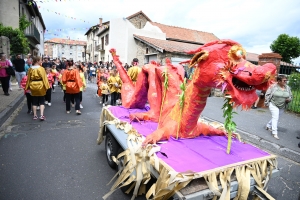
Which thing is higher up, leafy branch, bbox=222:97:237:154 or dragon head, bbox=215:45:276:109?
dragon head, bbox=215:45:276:109

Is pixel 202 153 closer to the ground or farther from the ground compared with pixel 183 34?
closer to the ground

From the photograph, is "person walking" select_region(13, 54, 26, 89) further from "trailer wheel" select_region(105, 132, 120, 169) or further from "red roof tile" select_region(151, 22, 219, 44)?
"red roof tile" select_region(151, 22, 219, 44)

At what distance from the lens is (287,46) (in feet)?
101

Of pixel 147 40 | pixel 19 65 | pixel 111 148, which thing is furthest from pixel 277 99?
pixel 147 40

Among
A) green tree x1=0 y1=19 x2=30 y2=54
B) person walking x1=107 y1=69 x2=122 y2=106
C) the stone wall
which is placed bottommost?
person walking x1=107 y1=69 x2=122 y2=106

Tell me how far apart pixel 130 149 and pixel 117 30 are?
19106 millimetres

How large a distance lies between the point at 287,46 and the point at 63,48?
173 feet

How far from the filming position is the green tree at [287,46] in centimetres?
3034

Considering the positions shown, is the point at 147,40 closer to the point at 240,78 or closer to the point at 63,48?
the point at 240,78

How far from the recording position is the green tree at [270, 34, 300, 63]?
3034cm

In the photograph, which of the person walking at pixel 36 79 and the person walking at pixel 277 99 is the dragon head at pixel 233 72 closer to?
the person walking at pixel 277 99

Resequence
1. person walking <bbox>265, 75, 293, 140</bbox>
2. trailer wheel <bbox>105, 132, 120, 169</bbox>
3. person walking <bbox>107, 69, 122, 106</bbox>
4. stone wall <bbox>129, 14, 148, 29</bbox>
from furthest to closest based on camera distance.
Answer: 1. stone wall <bbox>129, 14, 148, 29</bbox>
2. person walking <bbox>107, 69, 122, 106</bbox>
3. person walking <bbox>265, 75, 293, 140</bbox>
4. trailer wheel <bbox>105, 132, 120, 169</bbox>

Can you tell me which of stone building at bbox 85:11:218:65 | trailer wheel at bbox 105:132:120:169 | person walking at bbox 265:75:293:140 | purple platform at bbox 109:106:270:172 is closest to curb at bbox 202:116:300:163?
person walking at bbox 265:75:293:140

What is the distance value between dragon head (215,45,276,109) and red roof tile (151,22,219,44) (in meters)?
20.5
